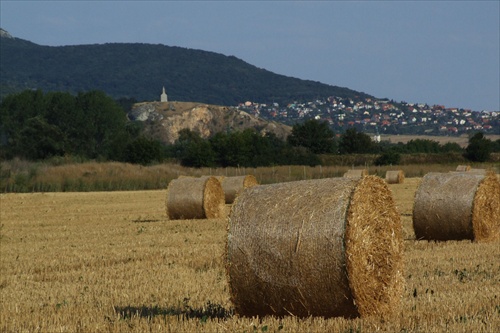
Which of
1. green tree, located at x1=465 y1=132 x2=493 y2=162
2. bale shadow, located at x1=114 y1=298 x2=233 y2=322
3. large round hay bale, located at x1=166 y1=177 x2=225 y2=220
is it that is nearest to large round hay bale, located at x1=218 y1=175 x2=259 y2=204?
large round hay bale, located at x1=166 y1=177 x2=225 y2=220

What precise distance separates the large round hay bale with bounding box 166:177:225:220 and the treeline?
48680mm

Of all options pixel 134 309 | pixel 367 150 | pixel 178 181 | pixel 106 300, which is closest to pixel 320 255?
pixel 134 309

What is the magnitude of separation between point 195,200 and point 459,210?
11.1 metres

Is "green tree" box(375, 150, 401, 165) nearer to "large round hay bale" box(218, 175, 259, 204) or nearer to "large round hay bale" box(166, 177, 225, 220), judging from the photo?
"large round hay bale" box(218, 175, 259, 204)

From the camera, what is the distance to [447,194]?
60.5 ft

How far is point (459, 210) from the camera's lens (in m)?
18.1

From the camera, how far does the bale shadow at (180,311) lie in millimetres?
9633

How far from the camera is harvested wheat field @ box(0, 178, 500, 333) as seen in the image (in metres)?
9.07

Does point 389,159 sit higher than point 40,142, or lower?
lower

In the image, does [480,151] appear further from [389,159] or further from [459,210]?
[459,210]

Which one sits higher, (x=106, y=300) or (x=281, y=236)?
(x=281, y=236)

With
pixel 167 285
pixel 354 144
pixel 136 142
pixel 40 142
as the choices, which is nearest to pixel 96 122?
pixel 40 142

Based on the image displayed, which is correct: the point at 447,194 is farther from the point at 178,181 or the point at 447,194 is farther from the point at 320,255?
the point at 178,181

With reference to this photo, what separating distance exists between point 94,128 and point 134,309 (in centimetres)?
11013
